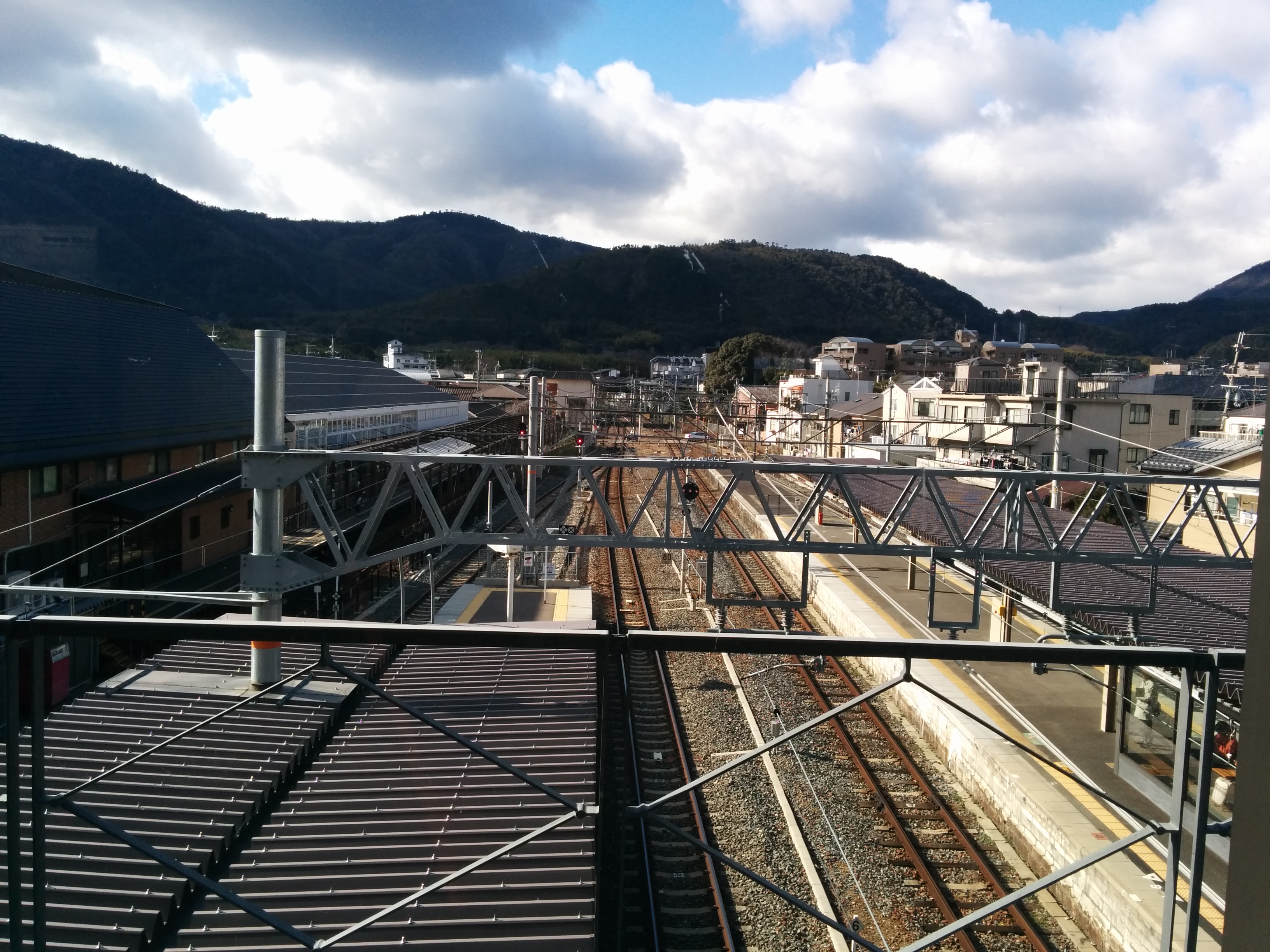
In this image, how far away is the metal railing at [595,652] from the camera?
1263mm

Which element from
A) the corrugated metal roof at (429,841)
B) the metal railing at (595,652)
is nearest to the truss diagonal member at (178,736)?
the metal railing at (595,652)

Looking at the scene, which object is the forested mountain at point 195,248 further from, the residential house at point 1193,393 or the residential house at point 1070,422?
the residential house at point 1193,393

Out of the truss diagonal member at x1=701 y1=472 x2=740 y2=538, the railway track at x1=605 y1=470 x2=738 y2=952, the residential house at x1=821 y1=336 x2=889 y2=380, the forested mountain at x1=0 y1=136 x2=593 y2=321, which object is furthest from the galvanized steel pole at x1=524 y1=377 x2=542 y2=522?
the residential house at x1=821 y1=336 x2=889 y2=380

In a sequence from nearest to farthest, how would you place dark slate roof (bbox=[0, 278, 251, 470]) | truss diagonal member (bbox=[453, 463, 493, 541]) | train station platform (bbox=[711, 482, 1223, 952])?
train station platform (bbox=[711, 482, 1223, 952]), truss diagonal member (bbox=[453, 463, 493, 541]), dark slate roof (bbox=[0, 278, 251, 470])

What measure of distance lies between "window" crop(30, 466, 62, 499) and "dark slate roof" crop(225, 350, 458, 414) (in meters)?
4.11

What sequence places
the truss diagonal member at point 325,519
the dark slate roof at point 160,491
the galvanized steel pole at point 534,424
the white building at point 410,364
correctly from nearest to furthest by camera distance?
the truss diagonal member at point 325,519 < the dark slate roof at point 160,491 < the galvanized steel pole at point 534,424 < the white building at point 410,364

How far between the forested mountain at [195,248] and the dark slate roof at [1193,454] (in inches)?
1227

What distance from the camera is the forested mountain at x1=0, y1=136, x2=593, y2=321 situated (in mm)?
42875

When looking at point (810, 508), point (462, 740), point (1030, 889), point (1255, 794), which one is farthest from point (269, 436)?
point (1255, 794)

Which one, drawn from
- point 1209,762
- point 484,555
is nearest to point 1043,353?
point 484,555

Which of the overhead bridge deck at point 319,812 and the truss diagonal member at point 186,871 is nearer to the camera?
the truss diagonal member at point 186,871

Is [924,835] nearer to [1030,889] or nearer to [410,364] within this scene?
[1030,889]

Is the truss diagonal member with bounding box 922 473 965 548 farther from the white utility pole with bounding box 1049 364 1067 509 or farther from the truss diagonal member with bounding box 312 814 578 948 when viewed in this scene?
the truss diagonal member with bounding box 312 814 578 948

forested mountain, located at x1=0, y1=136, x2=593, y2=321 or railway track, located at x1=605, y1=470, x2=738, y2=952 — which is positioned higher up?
forested mountain, located at x1=0, y1=136, x2=593, y2=321
